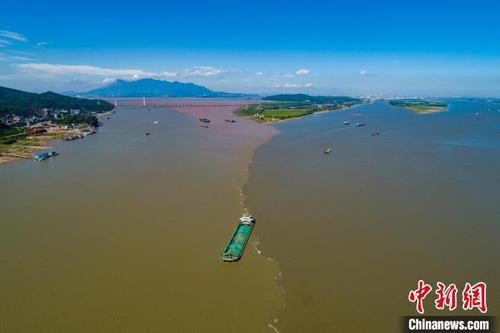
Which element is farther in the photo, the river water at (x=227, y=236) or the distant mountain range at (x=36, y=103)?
the distant mountain range at (x=36, y=103)

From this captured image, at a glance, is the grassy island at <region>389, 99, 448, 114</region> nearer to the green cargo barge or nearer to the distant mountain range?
the distant mountain range

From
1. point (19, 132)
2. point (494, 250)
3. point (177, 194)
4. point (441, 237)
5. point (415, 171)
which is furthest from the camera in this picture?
point (19, 132)

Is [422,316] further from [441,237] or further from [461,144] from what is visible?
[461,144]

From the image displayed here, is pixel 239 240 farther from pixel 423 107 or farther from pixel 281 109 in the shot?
pixel 423 107

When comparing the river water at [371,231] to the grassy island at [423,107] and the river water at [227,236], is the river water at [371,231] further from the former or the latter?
the grassy island at [423,107]

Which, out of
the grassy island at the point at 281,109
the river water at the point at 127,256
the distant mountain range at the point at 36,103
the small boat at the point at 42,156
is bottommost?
the river water at the point at 127,256

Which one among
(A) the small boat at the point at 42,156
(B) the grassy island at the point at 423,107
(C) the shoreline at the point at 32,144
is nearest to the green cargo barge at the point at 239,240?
(A) the small boat at the point at 42,156

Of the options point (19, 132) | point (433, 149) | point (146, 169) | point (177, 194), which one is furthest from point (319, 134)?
point (19, 132)
